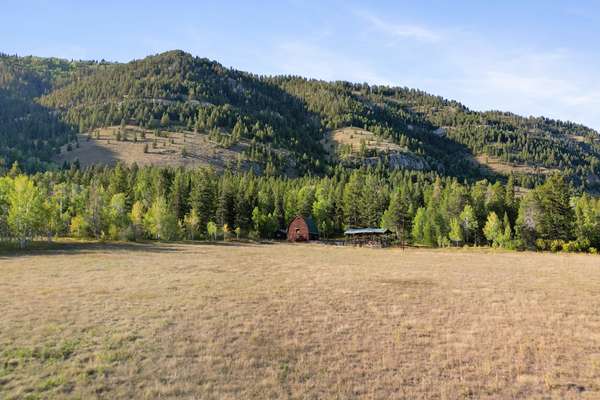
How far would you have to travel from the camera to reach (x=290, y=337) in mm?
20359

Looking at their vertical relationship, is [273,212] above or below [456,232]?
above

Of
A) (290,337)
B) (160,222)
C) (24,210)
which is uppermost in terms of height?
(24,210)

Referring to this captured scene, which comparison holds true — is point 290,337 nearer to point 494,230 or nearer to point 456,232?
point 456,232

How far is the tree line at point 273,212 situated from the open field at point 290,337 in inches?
1747

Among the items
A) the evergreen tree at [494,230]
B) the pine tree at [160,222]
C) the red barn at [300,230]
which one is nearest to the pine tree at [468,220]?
the evergreen tree at [494,230]

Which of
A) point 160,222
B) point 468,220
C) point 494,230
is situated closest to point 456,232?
point 468,220

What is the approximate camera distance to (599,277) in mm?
43031

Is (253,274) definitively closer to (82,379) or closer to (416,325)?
(416,325)

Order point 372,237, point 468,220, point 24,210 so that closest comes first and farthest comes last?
point 24,210 < point 468,220 < point 372,237

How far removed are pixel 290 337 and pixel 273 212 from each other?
95.2 m

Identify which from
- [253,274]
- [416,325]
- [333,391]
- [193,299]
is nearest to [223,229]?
[253,274]

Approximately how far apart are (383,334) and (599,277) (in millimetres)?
34198

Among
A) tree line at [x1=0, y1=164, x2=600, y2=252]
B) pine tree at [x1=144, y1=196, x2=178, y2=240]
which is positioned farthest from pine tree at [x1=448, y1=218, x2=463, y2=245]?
pine tree at [x1=144, y1=196, x2=178, y2=240]

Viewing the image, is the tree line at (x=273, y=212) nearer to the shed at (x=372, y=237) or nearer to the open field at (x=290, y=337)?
the shed at (x=372, y=237)
